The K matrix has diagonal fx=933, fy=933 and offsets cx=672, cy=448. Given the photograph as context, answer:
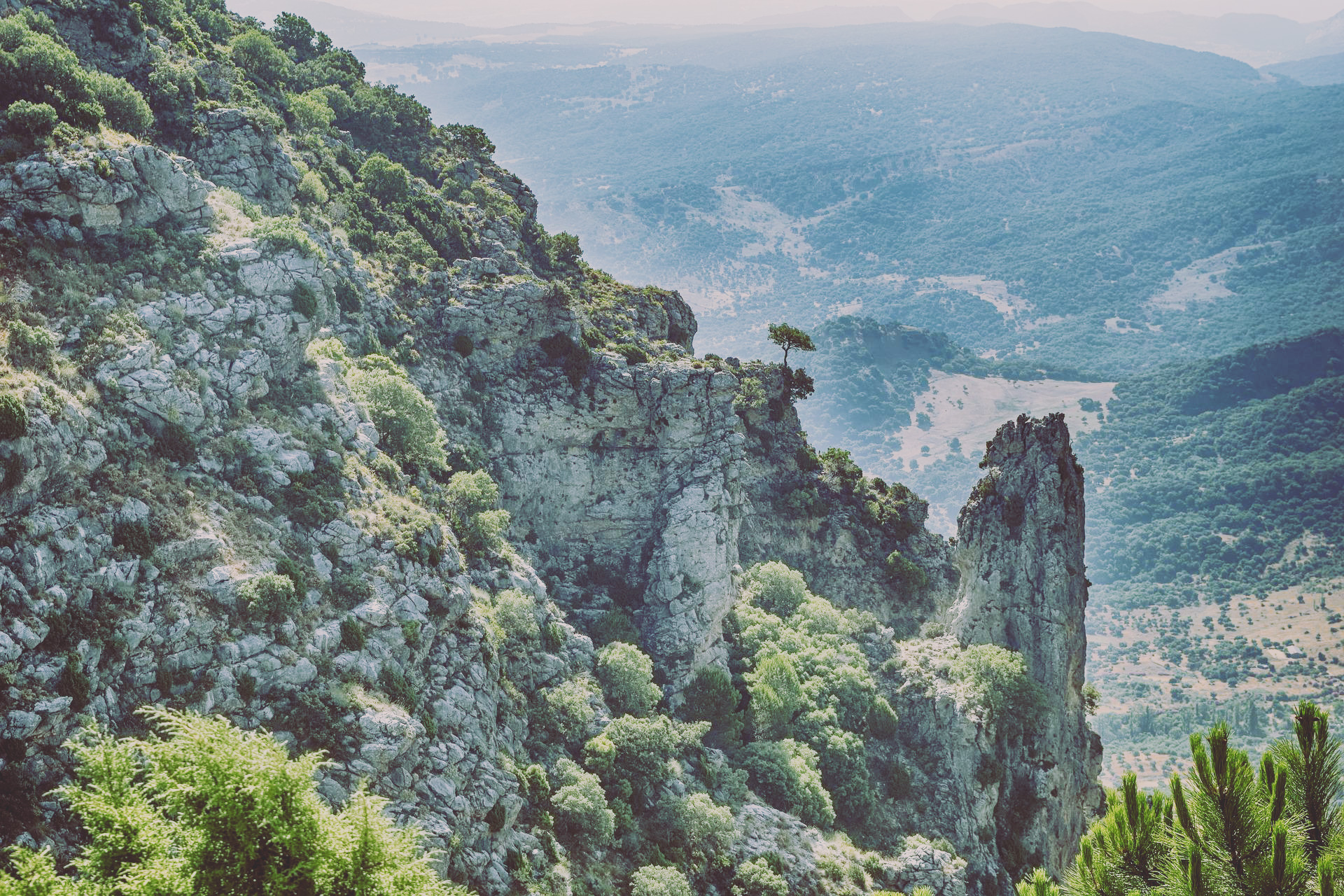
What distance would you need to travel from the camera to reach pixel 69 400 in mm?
35562

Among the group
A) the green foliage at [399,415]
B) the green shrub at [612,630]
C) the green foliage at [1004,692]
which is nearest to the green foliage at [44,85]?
the green foliage at [399,415]

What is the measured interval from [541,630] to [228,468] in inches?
779

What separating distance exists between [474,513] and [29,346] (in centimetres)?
2465

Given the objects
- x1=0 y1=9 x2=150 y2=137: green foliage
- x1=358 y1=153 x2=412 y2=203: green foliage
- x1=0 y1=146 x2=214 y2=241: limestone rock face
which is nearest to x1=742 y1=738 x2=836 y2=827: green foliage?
x1=0 y1=146 x2=214 y2=241: limestone rock face

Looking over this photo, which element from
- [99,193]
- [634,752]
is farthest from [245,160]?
[634,752]

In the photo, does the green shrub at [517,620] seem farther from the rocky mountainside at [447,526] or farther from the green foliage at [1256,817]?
the green foliage at [1256,817]

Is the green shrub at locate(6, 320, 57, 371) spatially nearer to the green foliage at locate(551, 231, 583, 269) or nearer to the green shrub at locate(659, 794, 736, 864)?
the green shrub at locate(659, 794, 736, 864)

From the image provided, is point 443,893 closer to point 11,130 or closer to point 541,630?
point 541,630

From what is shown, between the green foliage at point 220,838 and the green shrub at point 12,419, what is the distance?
1790 cm

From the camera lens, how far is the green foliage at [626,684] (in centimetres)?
5516

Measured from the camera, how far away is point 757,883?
159ft

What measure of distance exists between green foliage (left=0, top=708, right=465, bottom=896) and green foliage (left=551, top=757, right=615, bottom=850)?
26606 mm

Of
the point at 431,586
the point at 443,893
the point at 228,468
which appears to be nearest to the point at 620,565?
the point at 431,586

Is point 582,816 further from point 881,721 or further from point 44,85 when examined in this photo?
point 44,85
